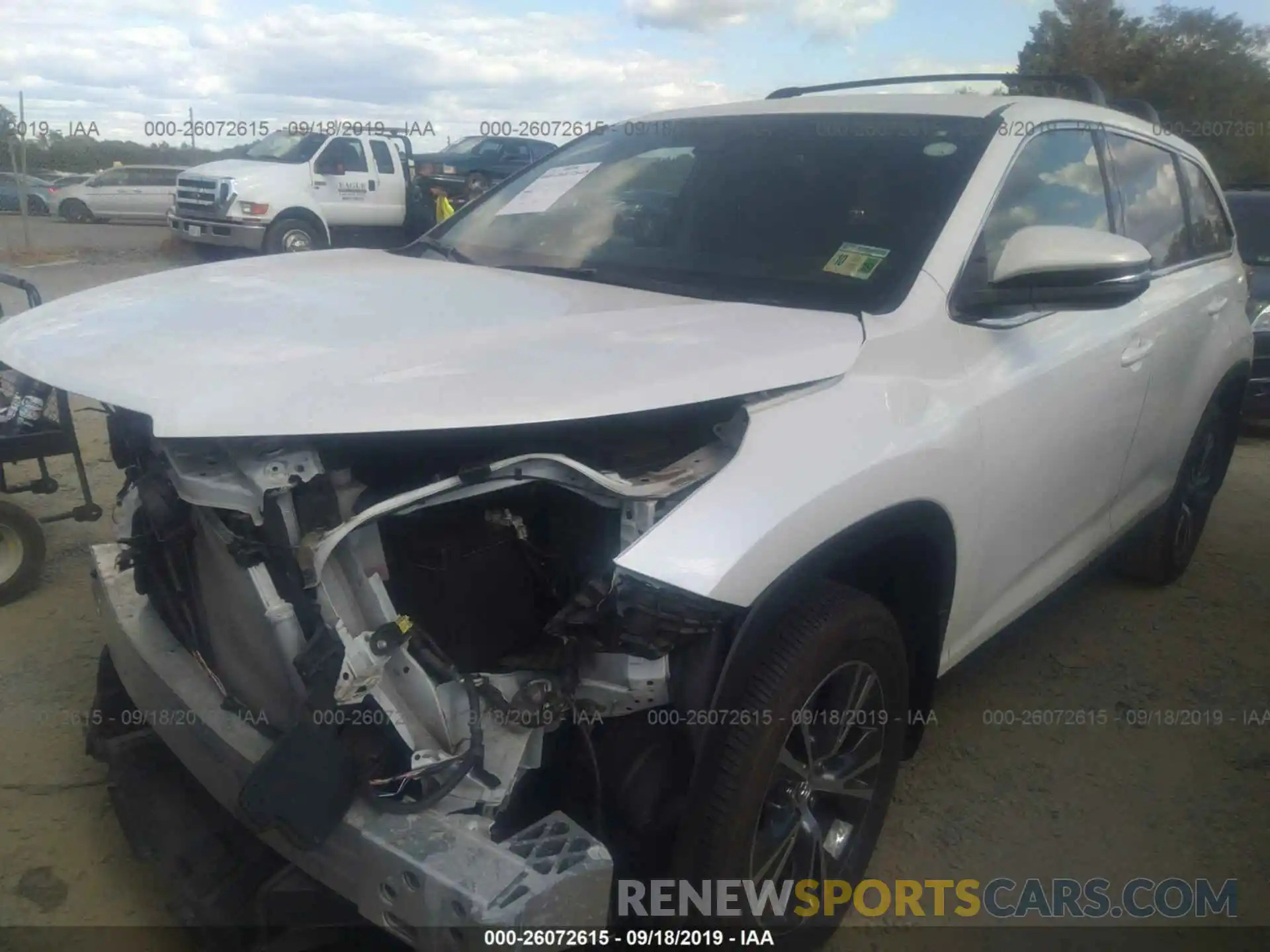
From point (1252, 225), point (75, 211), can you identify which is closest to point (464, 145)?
point (75, 211)

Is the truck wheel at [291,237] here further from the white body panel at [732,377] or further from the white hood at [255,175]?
the white body panel at [732,377]

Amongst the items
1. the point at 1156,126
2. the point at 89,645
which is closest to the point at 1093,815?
the point at 1156,126

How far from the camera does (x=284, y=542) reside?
175 centimetres

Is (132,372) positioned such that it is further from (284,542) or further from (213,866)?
(213,866)

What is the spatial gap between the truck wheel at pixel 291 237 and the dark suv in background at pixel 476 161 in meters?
2.33

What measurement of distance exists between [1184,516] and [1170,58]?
27.4 m

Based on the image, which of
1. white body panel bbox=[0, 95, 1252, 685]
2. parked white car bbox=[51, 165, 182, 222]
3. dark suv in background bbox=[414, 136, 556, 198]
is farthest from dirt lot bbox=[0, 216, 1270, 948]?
parked white car bbox=[51, 165, 182, 222]

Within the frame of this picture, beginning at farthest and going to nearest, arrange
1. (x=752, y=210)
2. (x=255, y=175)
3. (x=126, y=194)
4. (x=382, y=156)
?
(x=126, y=194), (x=382, y=156), (x=255, y=175), (x=752, y=210)

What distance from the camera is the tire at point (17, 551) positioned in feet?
12.7

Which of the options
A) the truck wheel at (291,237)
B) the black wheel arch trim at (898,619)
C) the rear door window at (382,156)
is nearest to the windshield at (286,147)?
the rear door window at (382,156)

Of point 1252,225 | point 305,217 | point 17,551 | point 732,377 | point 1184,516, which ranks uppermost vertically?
point 1252,225

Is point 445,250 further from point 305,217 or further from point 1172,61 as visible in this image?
point 1172,61

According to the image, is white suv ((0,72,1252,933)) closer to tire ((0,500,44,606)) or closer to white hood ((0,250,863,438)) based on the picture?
white hood ((0,250,863,438))

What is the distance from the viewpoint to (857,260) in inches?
99.4
